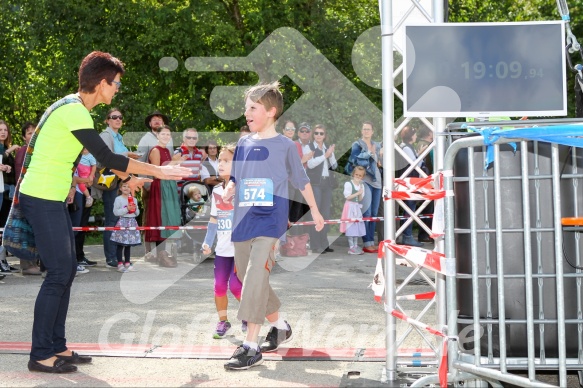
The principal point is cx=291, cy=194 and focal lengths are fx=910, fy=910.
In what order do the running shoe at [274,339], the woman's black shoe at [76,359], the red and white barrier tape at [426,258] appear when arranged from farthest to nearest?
the running shoe at [274,339], the woman's black shoe at [76,359], the red and white barrier tape at [426,258]

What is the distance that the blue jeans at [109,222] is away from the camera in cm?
1242

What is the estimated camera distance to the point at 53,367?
20.5 feet

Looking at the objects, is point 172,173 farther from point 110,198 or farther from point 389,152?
point 110,198

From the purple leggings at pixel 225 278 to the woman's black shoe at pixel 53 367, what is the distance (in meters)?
1.65

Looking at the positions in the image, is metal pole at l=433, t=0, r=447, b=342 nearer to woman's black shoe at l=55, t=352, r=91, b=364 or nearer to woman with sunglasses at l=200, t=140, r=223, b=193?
woman's black shoe at l=55, t=352, r=91, b=364

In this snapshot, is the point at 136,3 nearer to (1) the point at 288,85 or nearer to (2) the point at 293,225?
(1) the point at 288,85

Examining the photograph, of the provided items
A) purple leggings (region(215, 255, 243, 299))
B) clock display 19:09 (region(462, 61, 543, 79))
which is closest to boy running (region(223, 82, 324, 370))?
purple leggings (region(215, 255, 243, 299))

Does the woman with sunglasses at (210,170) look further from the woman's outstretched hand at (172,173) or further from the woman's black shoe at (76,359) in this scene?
the woman's outstretched hand at (172,173)

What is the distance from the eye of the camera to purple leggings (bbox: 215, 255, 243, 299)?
7.58m

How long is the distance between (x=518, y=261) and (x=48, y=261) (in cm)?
322

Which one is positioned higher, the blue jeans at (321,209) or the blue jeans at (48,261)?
the blue jeans at (321,209)

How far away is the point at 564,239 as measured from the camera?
191 inches

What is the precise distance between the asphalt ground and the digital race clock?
1.86 metres

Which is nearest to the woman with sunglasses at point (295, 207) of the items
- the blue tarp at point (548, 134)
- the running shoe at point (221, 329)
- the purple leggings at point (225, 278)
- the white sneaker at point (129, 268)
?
the white sneaker at point (129, 268)
